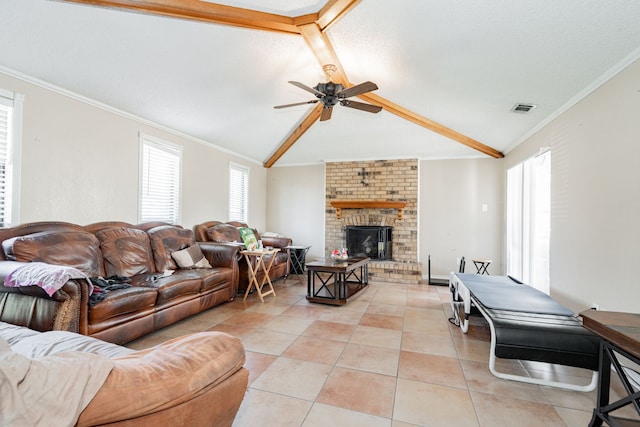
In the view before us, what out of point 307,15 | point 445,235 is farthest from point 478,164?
point 307,15

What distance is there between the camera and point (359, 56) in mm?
3096

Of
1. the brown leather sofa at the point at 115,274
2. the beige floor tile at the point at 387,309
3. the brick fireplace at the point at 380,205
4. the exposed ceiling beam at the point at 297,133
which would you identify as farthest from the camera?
the brick fireplace at the point at 380,205

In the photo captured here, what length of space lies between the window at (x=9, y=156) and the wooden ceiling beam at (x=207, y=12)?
1230 mm

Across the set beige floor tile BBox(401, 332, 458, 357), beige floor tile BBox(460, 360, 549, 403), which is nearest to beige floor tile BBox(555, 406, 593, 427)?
beige floor tile BBox(460, 360, 549, 403)

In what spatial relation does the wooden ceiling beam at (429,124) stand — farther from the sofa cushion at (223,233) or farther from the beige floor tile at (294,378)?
the beige floor tile at (294,378)

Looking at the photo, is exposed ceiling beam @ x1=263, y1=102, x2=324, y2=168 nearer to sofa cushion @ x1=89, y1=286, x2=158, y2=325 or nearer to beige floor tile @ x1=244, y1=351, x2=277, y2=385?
sofa cushion @ x1=89, y1=286, x2=158, y2=325

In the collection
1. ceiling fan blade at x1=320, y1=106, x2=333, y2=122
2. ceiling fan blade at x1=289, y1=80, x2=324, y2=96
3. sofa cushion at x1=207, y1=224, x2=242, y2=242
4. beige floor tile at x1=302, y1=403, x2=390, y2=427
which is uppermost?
ceiling fan blade at x1=289, y1=80, x2=324, y2=96

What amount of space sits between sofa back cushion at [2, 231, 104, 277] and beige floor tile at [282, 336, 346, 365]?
214cm

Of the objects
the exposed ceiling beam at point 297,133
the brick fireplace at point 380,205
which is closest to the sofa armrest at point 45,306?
the exposed ceiling beam at point 297,133

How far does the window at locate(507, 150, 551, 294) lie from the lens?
12.0 ft

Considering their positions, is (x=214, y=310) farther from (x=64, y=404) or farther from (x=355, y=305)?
(x=64, y=404)

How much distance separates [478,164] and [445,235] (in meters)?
1.51

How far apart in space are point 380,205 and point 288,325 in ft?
10.9

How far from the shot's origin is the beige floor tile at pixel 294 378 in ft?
6.49
